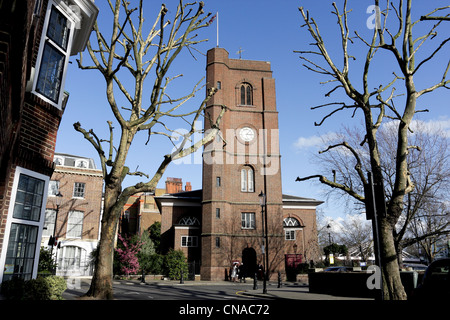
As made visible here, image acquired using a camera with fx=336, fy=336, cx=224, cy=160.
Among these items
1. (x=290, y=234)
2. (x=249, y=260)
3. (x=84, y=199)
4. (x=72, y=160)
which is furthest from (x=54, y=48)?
(x=290, y=234)

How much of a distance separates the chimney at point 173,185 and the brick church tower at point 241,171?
1848cm

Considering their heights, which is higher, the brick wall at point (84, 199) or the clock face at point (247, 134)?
the clock face at point (247, 134)

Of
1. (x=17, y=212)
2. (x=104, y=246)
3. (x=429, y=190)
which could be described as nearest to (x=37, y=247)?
(x=17, y=212)

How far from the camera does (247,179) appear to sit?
37.3 metres

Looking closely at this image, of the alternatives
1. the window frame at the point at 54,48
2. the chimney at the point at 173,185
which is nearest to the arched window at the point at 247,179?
the chimney at the point at 173,185

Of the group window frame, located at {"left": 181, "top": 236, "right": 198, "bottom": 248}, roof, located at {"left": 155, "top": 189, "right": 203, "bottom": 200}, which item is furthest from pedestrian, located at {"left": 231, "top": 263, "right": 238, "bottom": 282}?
roof, located at {"left": 155, "top": 189, "right": 203, "bottom": 200}

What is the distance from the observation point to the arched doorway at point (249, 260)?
3700 cm

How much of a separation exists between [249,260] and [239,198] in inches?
284

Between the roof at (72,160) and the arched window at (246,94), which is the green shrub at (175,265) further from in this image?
the arched window at (246,94)

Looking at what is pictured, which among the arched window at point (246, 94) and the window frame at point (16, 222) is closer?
the window frame at point (16, 222)

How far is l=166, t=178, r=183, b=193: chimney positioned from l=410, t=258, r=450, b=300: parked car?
156ft

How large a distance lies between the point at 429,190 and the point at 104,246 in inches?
863

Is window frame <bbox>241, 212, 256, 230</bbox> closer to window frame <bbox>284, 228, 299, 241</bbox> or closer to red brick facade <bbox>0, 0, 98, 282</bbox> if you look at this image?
window frame <bbox>284, 228, 299, 241</bbox>
